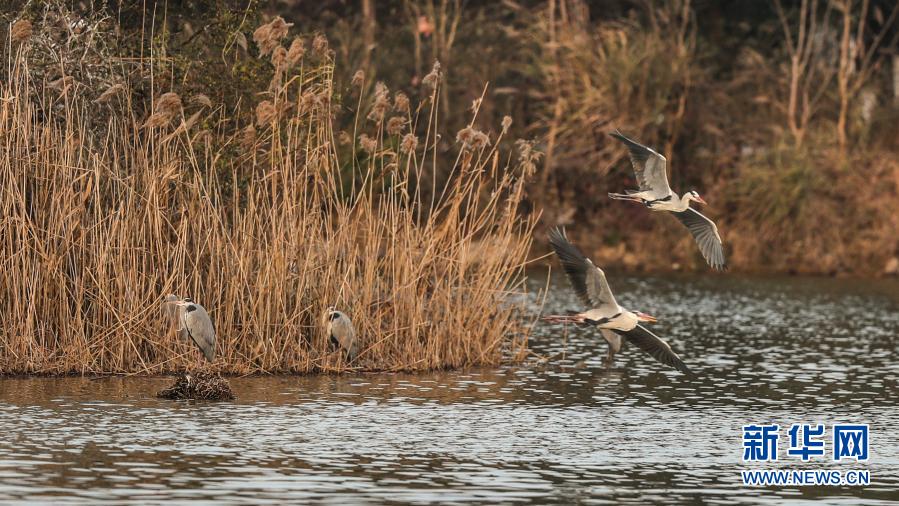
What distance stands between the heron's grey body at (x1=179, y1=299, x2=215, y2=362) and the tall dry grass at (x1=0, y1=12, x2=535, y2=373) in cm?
52

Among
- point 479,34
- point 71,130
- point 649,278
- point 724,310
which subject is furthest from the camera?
point 479,34

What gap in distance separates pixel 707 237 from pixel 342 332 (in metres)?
2.91

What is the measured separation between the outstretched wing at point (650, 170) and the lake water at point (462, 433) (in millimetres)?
1559

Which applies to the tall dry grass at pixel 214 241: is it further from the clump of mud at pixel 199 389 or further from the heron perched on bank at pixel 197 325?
the clump of mud at pixel 199 389

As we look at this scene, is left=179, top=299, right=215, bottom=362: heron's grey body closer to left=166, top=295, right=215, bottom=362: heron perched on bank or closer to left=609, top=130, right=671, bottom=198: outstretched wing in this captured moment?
left=166, top=295, right=215, bottom=362: heron perched on bank

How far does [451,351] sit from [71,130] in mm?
3629

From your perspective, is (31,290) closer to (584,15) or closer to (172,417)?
(172,417)

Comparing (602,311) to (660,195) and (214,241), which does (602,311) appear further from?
(214,241)

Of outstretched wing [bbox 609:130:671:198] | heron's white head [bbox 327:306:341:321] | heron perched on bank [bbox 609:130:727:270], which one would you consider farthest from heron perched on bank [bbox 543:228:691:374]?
heron's white head [bbox 327:306:341:321]

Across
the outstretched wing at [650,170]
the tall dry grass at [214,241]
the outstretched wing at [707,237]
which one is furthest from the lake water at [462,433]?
the outstretched wing at [650,170]

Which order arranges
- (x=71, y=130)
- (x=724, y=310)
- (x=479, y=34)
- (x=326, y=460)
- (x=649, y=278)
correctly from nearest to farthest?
1. (x=326, y=460)
2. (x=71, y=130)
3. (x=724, y=310)
4. (x=649, y=278)
5. (x=479, y=34)

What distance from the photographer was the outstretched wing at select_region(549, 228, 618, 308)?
14.6m

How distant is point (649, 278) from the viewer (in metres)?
28.9

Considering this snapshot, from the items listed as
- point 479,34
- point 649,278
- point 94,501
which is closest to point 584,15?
point 479,34
